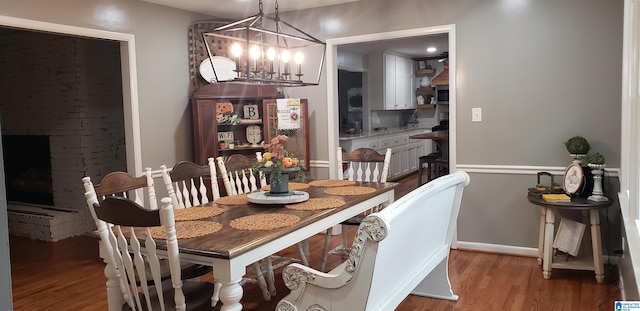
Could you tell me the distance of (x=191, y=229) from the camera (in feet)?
7.82

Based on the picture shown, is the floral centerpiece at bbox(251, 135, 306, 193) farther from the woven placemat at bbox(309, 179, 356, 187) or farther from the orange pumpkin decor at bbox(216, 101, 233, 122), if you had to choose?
the orange pumpkin decor at bbox(216, 101, 233, 122)

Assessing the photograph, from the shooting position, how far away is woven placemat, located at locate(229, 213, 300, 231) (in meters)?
2.41

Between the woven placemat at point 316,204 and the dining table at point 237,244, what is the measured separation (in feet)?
0.14

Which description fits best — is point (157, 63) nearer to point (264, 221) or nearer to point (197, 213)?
point (197, 213)

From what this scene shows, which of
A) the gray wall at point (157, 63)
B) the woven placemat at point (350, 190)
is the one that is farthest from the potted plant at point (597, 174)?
the gray wall at point (157, 63)

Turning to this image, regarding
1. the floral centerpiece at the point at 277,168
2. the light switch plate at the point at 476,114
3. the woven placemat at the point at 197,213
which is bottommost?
the woven placemat at the point at 197,213

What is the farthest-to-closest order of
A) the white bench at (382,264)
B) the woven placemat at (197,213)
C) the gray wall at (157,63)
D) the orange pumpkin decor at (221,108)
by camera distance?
the orange pumpkin decor at (221,108)
the gray wall at (157,63)
the woven placemat at (197,213)
the white bench at (382,264)

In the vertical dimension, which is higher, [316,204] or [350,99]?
[350,99]

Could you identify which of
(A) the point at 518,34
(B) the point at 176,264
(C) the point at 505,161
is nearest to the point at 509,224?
(C) the point at 505,161

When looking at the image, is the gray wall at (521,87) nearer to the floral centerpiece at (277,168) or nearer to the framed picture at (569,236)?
the framed picture at (569,236)

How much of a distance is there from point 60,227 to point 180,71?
Result: 2067mm

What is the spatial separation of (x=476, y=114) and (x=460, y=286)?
152 centimetres

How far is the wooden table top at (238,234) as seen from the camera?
2.05 metres

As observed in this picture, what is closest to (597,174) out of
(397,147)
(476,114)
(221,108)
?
(476,114)
